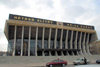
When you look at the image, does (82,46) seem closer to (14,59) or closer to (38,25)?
(38,25)

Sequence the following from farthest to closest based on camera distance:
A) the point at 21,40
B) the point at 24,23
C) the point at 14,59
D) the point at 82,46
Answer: the point at 82,46 → the point at 21,40 → the point at 24,23 → the point at 14,59

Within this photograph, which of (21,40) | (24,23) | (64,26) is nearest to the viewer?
(24,23)

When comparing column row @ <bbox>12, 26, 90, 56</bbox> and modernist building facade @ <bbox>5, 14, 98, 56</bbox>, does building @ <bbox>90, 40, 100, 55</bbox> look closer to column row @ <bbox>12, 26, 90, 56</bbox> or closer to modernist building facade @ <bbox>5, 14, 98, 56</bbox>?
modernist building facade @ <bbox>5, 14, 98, 56</bbox>

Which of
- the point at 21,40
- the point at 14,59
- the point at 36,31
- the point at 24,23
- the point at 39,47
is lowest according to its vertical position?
the point at 14,59

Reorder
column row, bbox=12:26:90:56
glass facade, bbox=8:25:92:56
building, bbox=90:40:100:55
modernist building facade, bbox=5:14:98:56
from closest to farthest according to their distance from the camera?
modernist building facade, bbox=5:14:98:56, glass facade, bbox=8:25:92:56, column row, bbox=12:26:90:56, building, bbox=90:40:100:55

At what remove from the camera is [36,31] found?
43312 mm

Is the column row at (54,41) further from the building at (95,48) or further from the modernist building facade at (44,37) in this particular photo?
the building at (95,48)

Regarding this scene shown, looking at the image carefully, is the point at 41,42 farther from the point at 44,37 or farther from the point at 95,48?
the point at 95,48

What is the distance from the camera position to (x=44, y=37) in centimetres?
4781

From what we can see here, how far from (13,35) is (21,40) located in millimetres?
3966

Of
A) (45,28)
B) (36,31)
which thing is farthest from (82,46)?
(36,31)

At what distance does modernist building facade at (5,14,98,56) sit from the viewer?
137 feet

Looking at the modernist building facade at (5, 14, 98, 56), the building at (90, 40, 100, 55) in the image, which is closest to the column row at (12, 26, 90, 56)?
the modernist building facade at (5, 14, 98, 56)

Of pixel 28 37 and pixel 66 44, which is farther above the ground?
pixel 28 37
